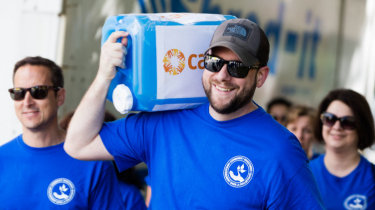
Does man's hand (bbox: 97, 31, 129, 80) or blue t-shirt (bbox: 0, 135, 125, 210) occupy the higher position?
man's hand (bbox: 97, 31, 129, 80)

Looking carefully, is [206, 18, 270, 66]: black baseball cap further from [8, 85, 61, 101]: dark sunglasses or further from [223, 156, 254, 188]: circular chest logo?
[8, 85, 61, 101]: dark sunglasses

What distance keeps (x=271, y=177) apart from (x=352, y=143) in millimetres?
1826

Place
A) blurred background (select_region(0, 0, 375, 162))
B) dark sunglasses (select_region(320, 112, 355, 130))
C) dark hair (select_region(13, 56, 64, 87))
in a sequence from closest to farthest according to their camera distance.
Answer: dark hair (select_region(13, 56, 64, 87)), dark sunglasses (select_region(320, 112, 355, 130)), blurred background (select_region(0, 0, 375, 162))

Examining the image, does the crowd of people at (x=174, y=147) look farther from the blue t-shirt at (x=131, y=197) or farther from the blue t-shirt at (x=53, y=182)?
the blue t-shirt at (x=131, y=197)

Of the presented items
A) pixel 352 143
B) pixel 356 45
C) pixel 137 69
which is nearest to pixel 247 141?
pixel 137 69

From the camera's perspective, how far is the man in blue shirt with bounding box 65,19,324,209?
6.17 feet

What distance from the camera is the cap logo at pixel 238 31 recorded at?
79.0 inches

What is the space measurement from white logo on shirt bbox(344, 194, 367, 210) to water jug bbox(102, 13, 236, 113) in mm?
1698

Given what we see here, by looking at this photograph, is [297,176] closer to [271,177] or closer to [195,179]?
[271,177]

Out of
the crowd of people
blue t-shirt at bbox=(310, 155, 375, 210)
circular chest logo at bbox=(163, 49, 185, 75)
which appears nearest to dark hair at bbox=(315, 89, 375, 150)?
blue t-shirt at bbox=(310, 155, 375, 210)

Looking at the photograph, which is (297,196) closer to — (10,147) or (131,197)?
(131,197)

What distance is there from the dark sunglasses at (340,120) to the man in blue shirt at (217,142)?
1.57 m

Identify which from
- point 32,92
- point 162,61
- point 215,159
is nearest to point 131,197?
point 32,92

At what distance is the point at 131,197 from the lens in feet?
10.3
